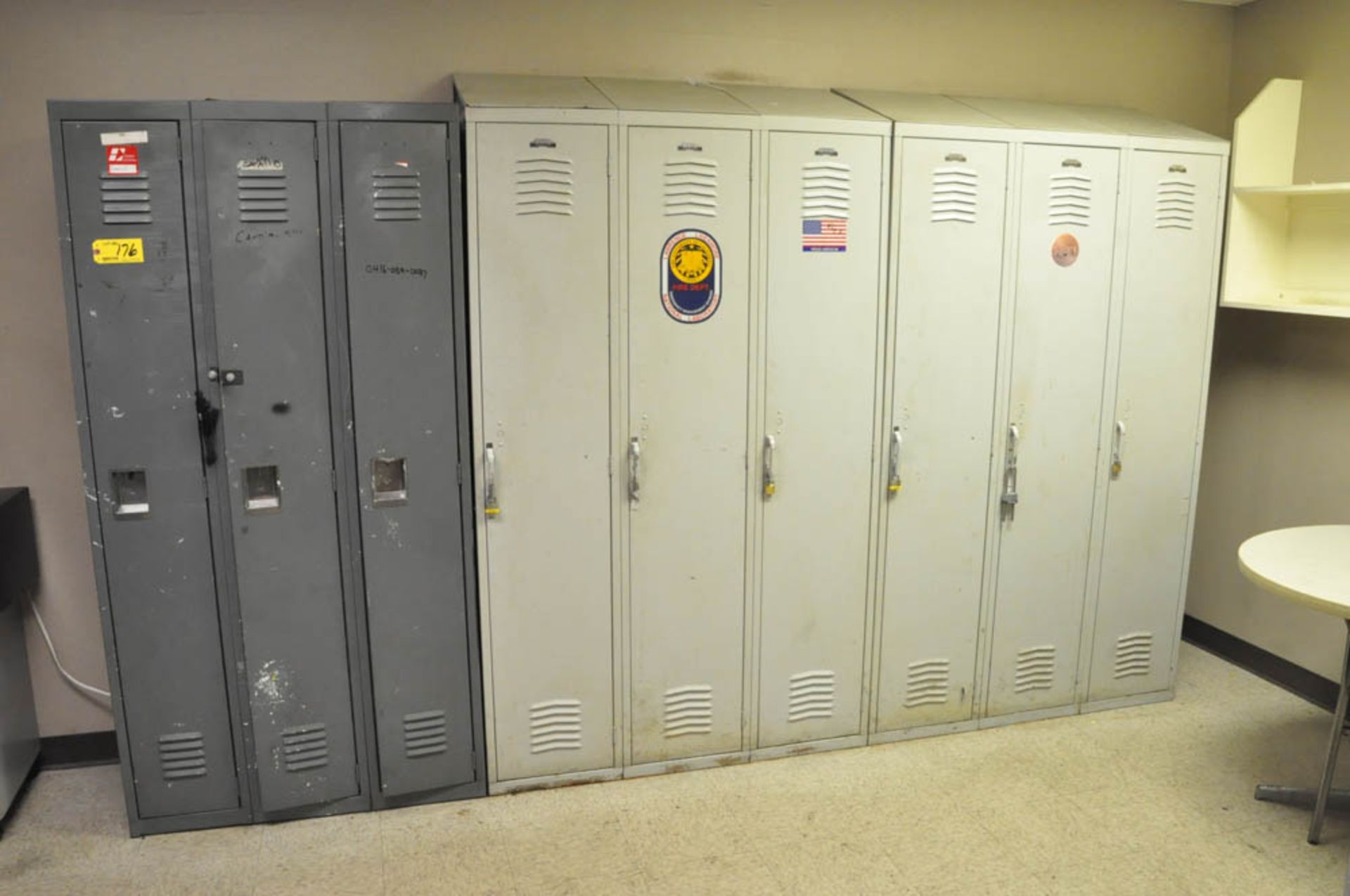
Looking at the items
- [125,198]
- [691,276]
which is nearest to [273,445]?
[125,198]

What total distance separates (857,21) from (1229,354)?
224 cm

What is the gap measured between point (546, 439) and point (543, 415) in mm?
82

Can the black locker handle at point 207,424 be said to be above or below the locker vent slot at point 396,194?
below

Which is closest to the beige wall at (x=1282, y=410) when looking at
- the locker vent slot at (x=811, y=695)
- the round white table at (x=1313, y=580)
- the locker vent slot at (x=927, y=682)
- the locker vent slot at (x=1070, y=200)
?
the round white table at (x=1313, y=580)

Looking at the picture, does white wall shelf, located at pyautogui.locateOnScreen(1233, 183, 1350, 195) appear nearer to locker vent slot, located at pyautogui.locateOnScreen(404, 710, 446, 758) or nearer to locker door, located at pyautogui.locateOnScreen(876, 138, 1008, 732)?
locker door, located at pyautogui.locateOnScreen(876, 138, 1008, 732)

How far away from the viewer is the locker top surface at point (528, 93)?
3053mm

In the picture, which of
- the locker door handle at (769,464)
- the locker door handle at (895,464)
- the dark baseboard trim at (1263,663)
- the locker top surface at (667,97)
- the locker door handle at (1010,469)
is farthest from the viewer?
the dark baseboard trim at (1263,663)

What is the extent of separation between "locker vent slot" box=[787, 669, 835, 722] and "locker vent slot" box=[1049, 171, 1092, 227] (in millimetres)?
1846

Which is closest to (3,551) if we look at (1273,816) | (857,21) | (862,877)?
(862,877)

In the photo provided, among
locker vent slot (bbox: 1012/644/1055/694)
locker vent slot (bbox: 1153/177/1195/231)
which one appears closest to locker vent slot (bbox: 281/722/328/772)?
locker vent slot (bbox: 1012/644/1055/694)

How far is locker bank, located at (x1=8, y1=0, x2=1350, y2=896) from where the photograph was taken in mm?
2969

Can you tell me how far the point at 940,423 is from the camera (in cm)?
360

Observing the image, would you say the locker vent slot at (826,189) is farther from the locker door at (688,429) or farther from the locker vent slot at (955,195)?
the locker vent slot at (955,195)

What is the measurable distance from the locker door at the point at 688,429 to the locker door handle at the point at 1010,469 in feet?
3.38
